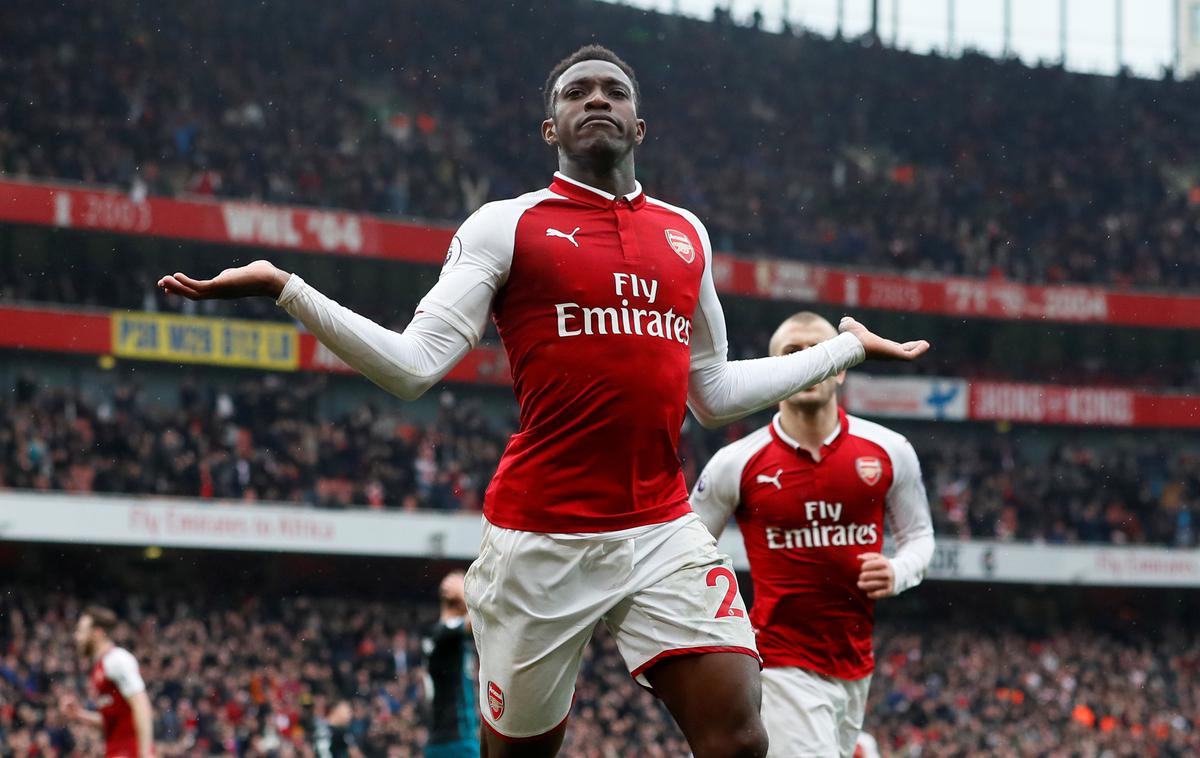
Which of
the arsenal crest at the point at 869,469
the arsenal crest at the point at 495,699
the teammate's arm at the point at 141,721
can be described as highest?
the arsenal crest at the point at 869,469

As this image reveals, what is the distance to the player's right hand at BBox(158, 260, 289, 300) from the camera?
3.73m

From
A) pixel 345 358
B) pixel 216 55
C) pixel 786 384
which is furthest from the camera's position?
pixel 216 55

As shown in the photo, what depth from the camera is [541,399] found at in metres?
4.30

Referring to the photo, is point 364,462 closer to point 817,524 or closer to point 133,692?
point 133,692

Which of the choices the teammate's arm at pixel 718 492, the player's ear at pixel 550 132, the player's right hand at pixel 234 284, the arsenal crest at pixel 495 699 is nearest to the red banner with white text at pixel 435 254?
the teammate's arm at pixel 718 492

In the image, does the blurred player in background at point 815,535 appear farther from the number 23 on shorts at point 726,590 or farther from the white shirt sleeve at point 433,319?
the white shirt sleeve at point 433,319

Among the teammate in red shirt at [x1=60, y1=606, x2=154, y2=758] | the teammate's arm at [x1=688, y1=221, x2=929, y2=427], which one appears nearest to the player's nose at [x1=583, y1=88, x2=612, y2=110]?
the teammate's arm at [x1=688, y1=221, x2=929, y2=427]

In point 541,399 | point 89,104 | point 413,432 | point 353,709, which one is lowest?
point 353,709

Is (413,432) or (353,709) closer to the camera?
(353,709)

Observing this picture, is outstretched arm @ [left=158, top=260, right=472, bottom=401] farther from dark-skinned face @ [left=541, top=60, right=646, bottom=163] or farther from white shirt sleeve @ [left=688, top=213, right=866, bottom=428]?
white shirt sleeve @ [left=688, top=213, right=866, bottom=428]

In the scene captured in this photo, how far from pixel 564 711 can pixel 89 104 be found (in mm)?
26703

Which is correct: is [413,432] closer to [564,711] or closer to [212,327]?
[212,327]

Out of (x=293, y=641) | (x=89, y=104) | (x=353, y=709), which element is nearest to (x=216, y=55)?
(x=89, y=104)

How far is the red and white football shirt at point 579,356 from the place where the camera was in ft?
13.9
